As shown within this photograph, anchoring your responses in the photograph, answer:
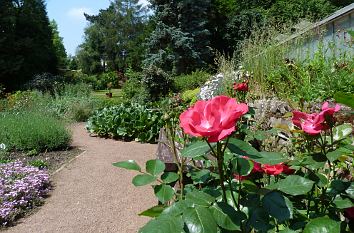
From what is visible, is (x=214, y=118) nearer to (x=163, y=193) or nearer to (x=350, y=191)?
(x=163, y=193)

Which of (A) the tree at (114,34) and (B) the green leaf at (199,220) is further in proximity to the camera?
(A) the tree at (114,34)

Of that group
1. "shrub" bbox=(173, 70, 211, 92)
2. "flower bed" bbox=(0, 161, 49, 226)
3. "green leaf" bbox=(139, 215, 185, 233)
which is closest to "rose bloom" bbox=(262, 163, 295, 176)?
"green leaf" bbox=(139, 215, 185, 233)

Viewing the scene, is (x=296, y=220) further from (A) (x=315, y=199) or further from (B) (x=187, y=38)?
(B) (x=187, y=38)

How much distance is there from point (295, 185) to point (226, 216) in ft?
0.81

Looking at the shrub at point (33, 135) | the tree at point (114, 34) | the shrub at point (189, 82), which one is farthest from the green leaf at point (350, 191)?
the tree at point (114, 34)

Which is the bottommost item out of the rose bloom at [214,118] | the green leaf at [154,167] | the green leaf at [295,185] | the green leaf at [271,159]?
the green leaf at [295,185]

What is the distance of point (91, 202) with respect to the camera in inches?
173

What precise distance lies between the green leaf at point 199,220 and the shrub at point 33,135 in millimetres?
6633

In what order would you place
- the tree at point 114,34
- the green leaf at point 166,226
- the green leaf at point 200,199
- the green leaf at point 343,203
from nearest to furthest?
1. the green leaf at point 166,226
2. the green leaf at point 200,199
3. the green leaf at point 343,203
4. the tree at point 114,34

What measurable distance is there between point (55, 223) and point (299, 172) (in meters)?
3.09

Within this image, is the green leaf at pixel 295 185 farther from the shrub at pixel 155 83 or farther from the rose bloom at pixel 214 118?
the shrub at pixel 155 83

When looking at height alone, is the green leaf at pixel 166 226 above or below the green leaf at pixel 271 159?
below

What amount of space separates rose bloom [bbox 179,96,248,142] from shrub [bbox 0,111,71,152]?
257 inches

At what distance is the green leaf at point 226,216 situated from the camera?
2.89ft
